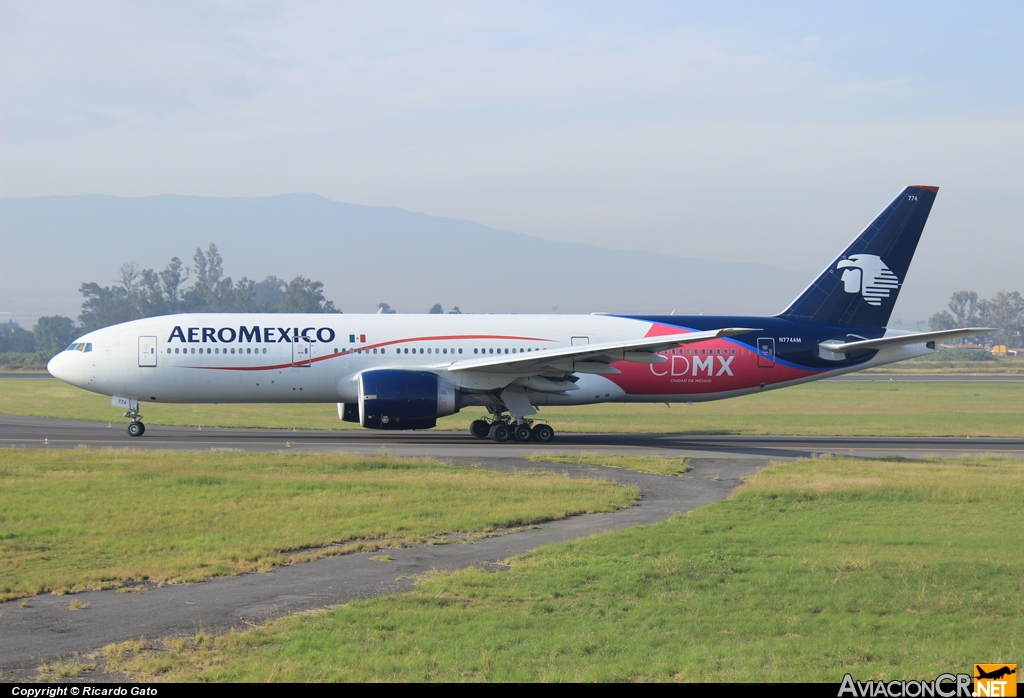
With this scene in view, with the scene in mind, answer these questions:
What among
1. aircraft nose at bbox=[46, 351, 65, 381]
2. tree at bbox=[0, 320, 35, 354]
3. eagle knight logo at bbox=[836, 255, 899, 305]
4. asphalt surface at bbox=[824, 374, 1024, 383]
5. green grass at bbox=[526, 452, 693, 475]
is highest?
tree at bbox=[0, 320, 35, 354]

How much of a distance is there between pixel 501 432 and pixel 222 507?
1528cm

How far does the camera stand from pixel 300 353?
30.2 meters

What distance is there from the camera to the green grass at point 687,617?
807 cm

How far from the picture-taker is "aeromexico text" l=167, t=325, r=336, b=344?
3017 centimetres

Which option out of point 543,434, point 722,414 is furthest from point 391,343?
point 722,414

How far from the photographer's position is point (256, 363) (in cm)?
3009

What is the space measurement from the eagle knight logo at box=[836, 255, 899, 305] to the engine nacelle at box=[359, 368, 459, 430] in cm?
1592

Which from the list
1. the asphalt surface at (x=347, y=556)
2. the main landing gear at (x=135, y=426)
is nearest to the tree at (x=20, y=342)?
the asphalt surface at (x=347, y=556)

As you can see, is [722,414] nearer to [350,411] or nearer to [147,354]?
[350,411]

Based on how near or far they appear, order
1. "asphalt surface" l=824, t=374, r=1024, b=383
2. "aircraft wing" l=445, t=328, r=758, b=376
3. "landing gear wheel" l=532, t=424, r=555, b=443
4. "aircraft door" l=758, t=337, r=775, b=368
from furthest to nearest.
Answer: "asphalt surface" l=824, t=374, r=1024, b=383 → "aircraft door" l=758, t=337, r=775, b=368 → "landing gear wheel" l=532, t=424, r=555, b=443 → "aircraft wing" l=445, t=328, r=758, b=376

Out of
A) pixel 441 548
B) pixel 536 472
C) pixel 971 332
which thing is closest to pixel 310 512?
pixel 441 548

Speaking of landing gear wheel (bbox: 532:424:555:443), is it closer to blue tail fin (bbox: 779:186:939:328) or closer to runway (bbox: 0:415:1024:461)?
runway (bbox: 0:415:1024:461)

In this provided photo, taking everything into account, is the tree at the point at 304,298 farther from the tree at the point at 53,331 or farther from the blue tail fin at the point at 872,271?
the blue tail fin at the point at 872,271

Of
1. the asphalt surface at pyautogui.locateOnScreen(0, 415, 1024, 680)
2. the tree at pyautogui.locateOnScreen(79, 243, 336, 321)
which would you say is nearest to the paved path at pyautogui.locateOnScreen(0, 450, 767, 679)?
the asphalt surface at pyautogui.locateOnScreen(0, 415, 1024, 680)
